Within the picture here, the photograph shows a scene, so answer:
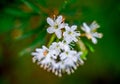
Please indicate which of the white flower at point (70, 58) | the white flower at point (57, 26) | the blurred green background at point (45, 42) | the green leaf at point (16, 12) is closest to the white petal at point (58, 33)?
the white flower at point (57, 26)

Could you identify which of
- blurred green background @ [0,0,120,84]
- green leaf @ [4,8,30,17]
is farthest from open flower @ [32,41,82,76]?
green leaf @ [4,8,30,17]

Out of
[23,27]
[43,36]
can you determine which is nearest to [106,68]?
[23,27]

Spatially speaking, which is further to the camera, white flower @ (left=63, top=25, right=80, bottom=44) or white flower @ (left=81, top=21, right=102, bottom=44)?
white flower @ (left=81, top=21, right=102, bottom=44)

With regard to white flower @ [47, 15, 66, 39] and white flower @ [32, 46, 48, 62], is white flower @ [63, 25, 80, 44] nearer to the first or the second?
white flower @ [47, 15, 66, 39]

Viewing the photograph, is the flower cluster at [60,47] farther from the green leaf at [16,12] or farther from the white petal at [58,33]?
the green leaf at [16,12]

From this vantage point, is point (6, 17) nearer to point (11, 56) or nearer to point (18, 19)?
point (18, 19)

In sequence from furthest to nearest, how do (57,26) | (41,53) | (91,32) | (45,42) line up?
(45,42), (91,32), (41,53), (57,26)

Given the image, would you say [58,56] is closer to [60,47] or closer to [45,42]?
[60,47]

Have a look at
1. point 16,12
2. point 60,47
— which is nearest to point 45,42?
point 16,12
